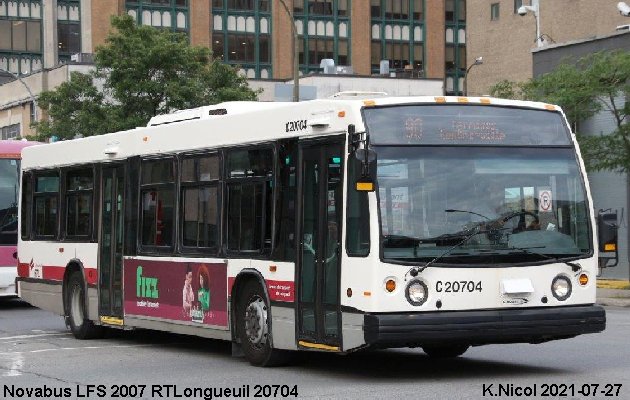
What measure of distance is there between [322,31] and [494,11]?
20.3 m

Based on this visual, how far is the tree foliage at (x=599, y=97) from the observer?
99.1ft

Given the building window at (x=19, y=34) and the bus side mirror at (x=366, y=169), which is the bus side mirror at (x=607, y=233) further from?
the building window at (x=19, y=34)

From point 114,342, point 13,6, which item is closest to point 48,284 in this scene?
point 114,342

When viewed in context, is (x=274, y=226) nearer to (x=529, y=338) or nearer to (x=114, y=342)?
(x=529, y=338)

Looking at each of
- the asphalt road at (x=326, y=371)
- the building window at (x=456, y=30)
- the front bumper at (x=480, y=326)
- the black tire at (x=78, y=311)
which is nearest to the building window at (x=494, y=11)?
the building window at (x=456, y=30)

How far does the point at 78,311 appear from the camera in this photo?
19.7 m

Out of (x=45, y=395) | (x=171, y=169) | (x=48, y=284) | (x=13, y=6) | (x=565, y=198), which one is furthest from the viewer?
(x=13, y=6)

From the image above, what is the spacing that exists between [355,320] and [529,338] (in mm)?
1773

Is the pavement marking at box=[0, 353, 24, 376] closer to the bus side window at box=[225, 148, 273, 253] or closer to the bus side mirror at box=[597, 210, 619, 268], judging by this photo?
the bus side window at box=[225, 148, 273, 253]

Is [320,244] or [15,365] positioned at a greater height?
[320,244]

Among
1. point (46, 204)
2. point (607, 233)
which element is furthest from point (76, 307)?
point (607, 233)

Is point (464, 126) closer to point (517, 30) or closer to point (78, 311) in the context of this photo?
point (78, 311)

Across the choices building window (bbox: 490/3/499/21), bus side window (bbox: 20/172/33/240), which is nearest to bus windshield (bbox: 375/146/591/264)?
bus side window (bbox: 20/172/33/240)

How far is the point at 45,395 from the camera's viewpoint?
12.6 metres
